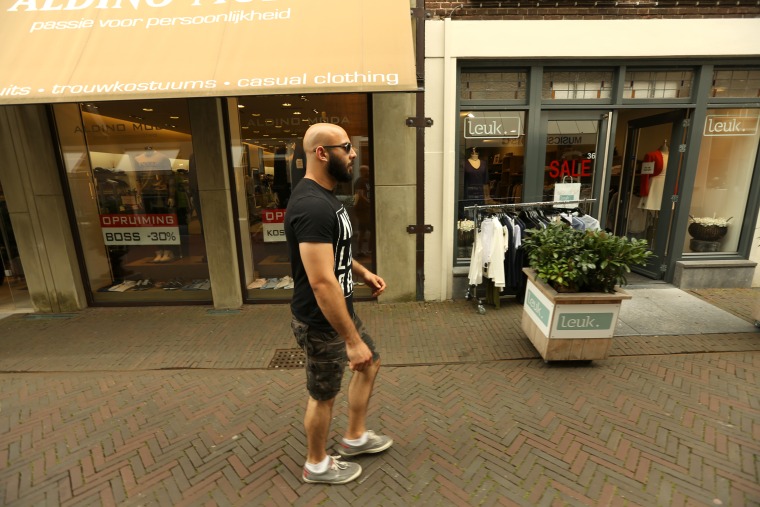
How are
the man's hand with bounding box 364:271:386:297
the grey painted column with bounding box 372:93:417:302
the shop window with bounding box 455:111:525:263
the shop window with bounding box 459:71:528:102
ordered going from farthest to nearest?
1. the shop window with bounding box 455:111:525:263
2. the shop window with bounding box 459:71:528:102
3. the grey painted column with bounding box 372:93:417:302
4. the man's hand with bounding box 364:271:386:297

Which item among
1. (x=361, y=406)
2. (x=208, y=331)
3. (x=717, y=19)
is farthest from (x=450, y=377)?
(x=717, y=19)

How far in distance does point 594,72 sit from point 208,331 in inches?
265

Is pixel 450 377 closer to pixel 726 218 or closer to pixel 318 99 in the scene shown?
pixel 318 99

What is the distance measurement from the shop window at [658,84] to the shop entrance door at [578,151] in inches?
19.7

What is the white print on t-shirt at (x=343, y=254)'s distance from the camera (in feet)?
7.37

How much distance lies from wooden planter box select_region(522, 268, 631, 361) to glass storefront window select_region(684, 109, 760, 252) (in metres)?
3.93

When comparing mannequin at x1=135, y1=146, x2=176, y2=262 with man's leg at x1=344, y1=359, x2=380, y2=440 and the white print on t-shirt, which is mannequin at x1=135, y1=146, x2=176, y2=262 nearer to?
the white print on t-shirt

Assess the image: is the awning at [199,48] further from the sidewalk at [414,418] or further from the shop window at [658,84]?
the shop window at [658,84]

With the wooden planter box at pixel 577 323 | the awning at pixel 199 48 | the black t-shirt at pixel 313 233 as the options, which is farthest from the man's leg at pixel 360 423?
the awning at pixel 199 48

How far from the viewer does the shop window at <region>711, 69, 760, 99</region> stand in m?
5.69

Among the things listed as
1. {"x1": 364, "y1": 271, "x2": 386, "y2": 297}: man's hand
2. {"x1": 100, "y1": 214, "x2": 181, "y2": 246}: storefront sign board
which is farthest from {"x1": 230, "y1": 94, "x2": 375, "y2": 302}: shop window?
{"x1": 364, "y1": 271, "x2": 386, "y2": 297}: man's hand

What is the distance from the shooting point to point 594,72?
568cm

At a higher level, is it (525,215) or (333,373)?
(525,215)

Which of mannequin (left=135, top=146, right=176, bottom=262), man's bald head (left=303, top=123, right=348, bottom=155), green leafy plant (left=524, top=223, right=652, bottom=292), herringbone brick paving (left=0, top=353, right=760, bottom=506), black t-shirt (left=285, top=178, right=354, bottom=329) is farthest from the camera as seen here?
mannequin (left=135, top=146, right=176, bottom=262)
